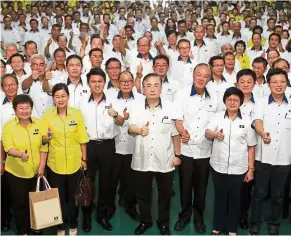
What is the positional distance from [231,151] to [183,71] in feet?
8.11

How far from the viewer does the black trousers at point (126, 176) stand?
14.2 feet

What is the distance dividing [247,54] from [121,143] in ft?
11.7

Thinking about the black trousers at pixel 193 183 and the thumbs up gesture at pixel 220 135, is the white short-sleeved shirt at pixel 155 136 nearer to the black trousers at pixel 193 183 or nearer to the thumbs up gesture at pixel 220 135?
the black trousers at pixel 193 183

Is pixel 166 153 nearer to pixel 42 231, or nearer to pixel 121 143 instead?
pixel 121 143

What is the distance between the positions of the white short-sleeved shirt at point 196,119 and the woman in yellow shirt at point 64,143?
40.1 inches

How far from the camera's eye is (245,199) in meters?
4.33

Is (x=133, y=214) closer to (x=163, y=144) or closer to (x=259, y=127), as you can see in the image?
(x=163, y=144)

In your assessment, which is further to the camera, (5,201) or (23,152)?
(5,201)

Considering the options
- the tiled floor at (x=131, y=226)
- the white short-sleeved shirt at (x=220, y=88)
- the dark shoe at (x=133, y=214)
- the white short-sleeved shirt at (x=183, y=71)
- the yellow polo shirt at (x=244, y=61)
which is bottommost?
the tiled floor at (x=131, y=226)

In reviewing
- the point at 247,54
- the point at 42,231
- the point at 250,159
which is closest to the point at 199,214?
Answer: the point at 250,159

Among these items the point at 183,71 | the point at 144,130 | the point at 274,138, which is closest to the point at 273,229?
the point at 274,138

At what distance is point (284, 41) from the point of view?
27.1 feet

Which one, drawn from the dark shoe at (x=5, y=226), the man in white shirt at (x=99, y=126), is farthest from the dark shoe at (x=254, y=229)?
the dark shoe at (x=5, y=226)

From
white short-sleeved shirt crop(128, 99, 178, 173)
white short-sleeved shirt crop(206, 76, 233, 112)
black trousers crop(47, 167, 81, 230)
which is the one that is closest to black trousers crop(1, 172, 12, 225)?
black trousers crop(47, 167, 81, 230)
